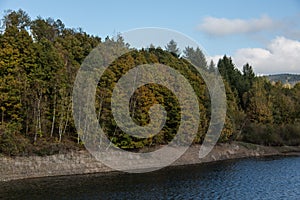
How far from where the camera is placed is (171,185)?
32656mm

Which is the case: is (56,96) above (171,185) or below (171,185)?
above

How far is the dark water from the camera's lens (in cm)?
2844

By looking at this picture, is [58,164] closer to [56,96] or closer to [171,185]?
[56,96]

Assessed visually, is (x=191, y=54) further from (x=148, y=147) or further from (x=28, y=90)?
(x=28, y=90)

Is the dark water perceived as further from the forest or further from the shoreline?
the forest

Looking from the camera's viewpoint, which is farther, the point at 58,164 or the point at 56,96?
the point at 56,96

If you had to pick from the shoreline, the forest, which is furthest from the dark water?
the forest

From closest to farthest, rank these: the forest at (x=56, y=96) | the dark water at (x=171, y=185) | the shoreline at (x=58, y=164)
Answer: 1. the dark water at (x=171, y=185)
2. the shoreline at (x=58, y=164)
3. the forest at (x=56, y=96)

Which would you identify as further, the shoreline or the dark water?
the shoreline

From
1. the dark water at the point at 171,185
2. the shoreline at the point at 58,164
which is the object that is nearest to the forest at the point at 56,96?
the shoreline at the point at 58,164

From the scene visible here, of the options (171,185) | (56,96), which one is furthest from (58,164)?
(171,185)

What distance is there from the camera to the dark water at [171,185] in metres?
28.4

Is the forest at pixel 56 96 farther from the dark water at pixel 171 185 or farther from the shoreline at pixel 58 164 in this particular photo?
the dark water at pixel 171 185

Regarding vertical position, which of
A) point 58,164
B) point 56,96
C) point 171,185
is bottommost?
point 171,185
